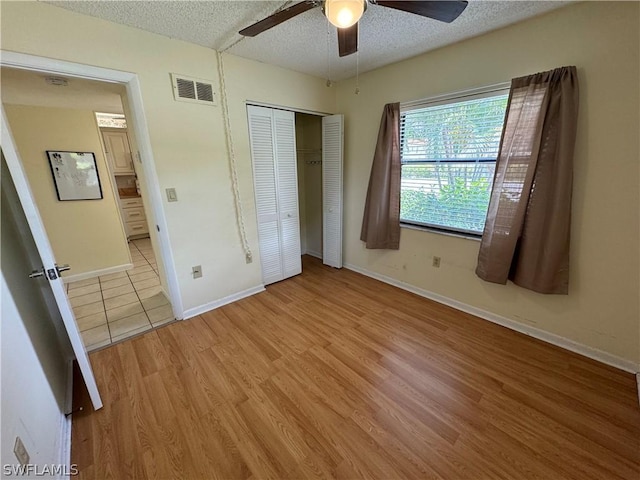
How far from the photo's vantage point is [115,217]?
147 inches

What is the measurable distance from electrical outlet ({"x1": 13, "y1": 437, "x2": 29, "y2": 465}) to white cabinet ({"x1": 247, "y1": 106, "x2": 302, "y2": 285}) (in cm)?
222

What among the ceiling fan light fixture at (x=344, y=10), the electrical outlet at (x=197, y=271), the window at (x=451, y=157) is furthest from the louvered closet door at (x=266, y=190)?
the ceiling fan light fixture at (x=344, y=10)

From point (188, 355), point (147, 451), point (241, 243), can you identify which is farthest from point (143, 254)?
point (147, 451)

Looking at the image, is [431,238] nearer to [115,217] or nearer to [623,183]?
[623,183]

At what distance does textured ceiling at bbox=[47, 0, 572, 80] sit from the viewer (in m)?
1.70

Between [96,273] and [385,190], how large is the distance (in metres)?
4.05

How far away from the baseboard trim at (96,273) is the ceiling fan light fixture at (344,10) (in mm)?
4179

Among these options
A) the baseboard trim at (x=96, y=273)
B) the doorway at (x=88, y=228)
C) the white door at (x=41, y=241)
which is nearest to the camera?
the white door at (x=41, y=241)

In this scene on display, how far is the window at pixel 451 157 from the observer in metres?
2.23

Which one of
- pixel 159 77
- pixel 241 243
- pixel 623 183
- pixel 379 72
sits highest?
pixel 379 72

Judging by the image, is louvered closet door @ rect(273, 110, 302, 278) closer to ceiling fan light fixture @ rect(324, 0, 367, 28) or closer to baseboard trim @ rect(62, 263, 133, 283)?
ceiling fan light fixture @ rect(324, 0, 367, 28)

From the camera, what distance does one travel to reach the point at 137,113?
2043mm

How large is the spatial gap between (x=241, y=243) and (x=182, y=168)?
0.94 metres

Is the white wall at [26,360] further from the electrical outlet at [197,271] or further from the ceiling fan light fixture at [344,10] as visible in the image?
the ceiling fan light fixture at [344,10]
